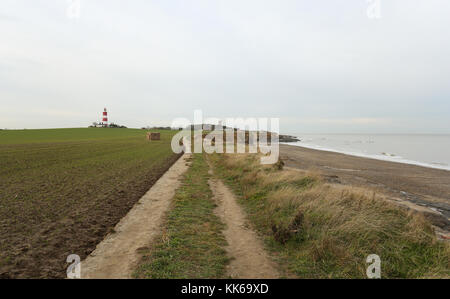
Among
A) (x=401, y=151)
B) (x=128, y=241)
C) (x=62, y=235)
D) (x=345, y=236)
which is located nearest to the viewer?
(x=345, y=236)

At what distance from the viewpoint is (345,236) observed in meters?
6.11

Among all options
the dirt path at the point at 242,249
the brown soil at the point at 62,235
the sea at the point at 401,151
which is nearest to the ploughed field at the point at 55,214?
the brown soil at the point at 62,235

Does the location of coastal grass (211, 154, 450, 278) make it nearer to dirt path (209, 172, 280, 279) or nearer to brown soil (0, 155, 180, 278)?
dirt path (209, 172, 280, 279)

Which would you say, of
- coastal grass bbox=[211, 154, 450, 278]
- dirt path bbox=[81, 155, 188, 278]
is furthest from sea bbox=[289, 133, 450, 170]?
dirt path bbox=[81, 155, 188, 278]

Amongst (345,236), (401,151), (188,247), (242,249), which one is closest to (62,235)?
(188,247)

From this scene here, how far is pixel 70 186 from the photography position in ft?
40.8

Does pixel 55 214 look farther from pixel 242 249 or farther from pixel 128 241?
pixel 242 249

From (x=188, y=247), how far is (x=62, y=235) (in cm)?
396
